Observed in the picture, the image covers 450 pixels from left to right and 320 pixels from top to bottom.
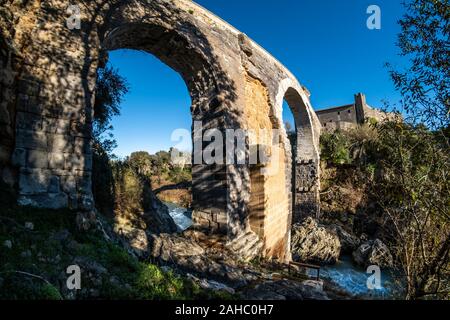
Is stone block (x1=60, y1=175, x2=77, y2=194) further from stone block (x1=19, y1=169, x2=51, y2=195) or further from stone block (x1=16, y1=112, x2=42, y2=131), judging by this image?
stone block (x1=16, y1=112, x2=42, y2=131)

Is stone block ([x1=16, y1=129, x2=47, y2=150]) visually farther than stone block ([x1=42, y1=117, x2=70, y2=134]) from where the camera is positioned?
No

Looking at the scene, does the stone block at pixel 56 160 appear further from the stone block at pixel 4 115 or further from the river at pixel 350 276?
the river at pixel 350 276

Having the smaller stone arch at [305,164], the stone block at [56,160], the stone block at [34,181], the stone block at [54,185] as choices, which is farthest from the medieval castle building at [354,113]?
the stone block at [34,181]

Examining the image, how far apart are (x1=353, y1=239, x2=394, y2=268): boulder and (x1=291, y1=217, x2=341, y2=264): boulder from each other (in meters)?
0.81

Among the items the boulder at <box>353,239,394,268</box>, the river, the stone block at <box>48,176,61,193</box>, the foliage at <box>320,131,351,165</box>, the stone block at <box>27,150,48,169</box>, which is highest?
the foliage at <box>320,131,351,165</box>

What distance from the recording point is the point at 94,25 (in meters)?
4.23

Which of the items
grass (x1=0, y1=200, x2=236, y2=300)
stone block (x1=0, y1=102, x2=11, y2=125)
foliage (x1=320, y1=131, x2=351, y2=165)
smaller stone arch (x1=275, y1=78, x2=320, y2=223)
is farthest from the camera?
foliage (x1=320, y1=131, x2=351, y2=165)

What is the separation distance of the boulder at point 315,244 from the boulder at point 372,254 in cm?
81

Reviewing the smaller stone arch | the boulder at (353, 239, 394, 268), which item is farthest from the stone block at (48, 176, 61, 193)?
the boulder at (353, 239, 394, 268)

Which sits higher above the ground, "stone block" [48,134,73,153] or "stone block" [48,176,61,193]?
"stone block" [48,134,73,153]

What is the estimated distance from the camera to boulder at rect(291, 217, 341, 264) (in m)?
10.6

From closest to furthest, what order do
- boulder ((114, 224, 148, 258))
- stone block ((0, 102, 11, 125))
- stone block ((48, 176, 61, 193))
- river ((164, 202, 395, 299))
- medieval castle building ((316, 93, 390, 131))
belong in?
1. stone block ((0, 102, 11, 125))
2. stone block ((48, 176, 61, 193))
3. boulder ((114, 224, 148, 258))
4. river ((164, 202, 395, 299))
5. medieval castle building ((316, 93, 390, 131))

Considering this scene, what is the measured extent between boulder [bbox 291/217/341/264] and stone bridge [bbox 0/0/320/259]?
8.18 ft
